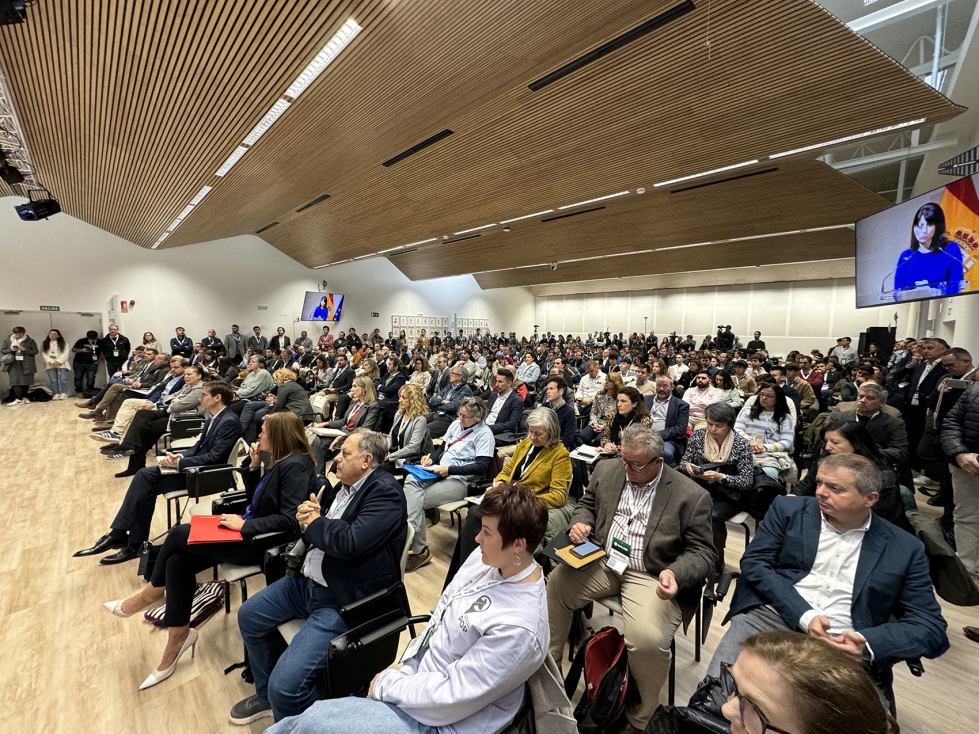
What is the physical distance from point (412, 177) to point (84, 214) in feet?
27.9

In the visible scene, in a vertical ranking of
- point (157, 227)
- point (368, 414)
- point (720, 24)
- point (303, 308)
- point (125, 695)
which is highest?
point (720, 24)

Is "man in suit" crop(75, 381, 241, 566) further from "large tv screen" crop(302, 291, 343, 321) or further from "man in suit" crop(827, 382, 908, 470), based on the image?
"large tv screen" crop(302, 291, 343, 321)

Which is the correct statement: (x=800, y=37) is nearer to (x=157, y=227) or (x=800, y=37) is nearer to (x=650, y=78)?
(x=650, y=78)

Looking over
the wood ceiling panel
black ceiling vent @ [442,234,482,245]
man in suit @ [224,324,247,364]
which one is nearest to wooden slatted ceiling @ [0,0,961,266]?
black ceiling vent @ [442,234,482,245]

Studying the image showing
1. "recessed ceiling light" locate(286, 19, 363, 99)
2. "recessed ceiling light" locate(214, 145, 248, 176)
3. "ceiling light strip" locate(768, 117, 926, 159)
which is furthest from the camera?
"recessed ceiling light" locate(214, 145, 248, 176)

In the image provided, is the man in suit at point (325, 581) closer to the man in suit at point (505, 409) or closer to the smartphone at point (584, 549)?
the smartphone at point (584, 549)

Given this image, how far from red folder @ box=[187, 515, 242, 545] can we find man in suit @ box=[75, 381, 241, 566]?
1.25m

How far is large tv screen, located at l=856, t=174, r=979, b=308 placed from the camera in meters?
4.42

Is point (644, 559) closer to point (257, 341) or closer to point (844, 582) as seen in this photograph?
point (844, 582)

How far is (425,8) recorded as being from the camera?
12.6 feet

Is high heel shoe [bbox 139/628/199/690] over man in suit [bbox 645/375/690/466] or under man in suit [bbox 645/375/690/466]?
under

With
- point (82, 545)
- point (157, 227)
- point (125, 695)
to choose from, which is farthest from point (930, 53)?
point (157, 227)

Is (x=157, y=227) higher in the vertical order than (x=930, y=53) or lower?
lower

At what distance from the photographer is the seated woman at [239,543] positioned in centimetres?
219
